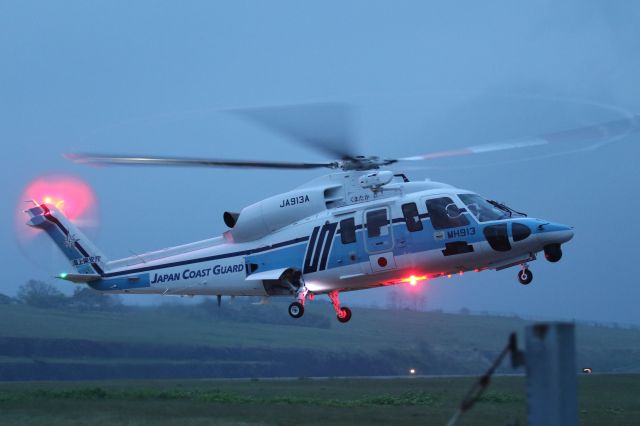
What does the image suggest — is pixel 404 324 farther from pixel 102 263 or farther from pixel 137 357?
pixel 102 263

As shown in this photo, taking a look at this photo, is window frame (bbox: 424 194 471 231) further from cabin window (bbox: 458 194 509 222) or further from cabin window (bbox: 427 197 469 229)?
cabin window (bbox: 458 194 509 222)

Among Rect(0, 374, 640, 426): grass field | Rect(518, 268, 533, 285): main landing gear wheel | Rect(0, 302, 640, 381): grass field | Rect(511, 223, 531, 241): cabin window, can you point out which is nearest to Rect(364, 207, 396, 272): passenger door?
Rect(511, 223, 531, 241): cabin window

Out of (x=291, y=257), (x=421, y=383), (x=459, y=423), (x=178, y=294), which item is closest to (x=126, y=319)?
(x=421, y=383)

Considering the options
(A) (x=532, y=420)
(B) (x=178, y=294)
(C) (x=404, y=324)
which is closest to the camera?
(A) (x=532, y=420)

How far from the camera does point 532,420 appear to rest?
4.76 meters

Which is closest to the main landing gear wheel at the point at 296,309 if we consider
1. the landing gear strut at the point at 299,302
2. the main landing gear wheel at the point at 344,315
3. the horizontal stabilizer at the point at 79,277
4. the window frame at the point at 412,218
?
the landing gear strut at the point at 299,302

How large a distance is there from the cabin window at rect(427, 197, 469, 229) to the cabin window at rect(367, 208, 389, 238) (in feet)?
3.59

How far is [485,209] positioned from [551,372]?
14904mm

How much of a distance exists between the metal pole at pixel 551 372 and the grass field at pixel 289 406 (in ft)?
39.6

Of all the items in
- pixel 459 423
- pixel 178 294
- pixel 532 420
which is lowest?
pixel 459 423

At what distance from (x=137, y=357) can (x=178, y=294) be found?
14011 millimetres

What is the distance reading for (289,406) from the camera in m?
21.4

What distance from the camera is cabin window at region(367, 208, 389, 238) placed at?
19.6 metres

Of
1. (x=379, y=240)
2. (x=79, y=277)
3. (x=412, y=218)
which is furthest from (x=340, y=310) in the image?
(x=79, y=277)
